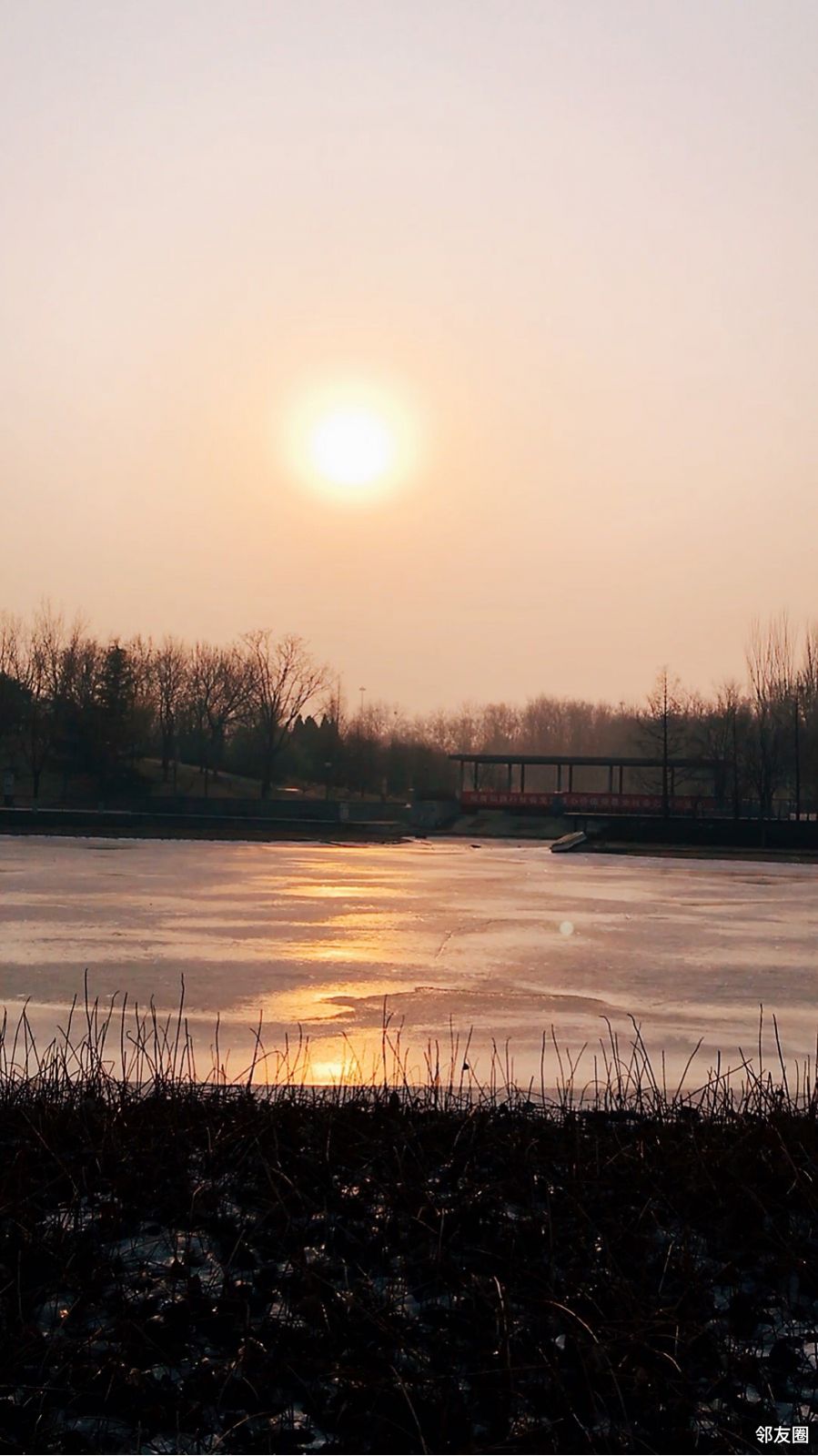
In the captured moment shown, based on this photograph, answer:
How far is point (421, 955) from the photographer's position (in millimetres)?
18969

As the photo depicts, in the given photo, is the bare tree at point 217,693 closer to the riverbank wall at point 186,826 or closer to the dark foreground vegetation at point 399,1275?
the riverbank wall at point 186,826

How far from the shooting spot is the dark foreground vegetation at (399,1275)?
4.76 metres

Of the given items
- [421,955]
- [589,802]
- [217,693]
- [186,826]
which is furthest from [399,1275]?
[217,693]

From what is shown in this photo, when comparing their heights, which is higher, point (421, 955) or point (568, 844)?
point (568, 844)

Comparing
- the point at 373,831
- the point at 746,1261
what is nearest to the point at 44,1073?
the point at 746,1261

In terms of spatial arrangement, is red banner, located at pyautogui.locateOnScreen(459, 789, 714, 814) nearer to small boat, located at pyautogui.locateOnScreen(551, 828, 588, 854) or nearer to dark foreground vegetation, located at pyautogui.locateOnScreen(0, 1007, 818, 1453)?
small boat, located at pyautogui.locateOnScreen(551, 828, 588, 854)

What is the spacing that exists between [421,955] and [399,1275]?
13253mm

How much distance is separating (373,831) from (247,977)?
150 ft

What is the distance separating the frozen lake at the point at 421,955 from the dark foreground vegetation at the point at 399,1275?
3349mm

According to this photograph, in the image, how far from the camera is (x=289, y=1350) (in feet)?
16.7

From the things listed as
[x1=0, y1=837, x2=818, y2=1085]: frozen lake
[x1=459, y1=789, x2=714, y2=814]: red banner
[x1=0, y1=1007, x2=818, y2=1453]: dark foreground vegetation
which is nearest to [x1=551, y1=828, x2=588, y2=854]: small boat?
[x1=0, y1=837, x2=818, y2=1085]: frozen lake

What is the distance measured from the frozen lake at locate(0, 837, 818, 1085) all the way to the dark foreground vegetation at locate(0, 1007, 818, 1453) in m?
3.35

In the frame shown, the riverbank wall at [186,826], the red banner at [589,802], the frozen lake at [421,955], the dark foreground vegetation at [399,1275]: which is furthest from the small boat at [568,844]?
the dark foreground vegetation at [399,1275]

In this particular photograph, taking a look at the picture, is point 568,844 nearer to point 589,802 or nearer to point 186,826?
point 186,826
